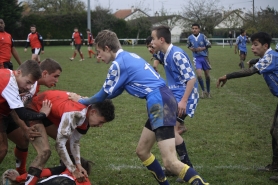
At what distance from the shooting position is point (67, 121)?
4.16 m

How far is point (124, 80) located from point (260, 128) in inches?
193

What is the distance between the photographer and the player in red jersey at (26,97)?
181 inches

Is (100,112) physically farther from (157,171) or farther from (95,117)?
(157,171)

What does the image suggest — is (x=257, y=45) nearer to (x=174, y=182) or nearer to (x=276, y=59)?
(x=276, y=59)

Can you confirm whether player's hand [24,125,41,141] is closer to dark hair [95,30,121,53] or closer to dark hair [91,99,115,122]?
dark hair [91,99,115,122]

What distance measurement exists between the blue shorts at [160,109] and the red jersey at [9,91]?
1.36 meters

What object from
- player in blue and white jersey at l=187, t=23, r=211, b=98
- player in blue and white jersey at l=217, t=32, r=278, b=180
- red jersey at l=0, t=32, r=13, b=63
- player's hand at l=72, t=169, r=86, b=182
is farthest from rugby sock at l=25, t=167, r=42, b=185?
player in blue and white jersey at l=187, t=23, r=211, b=98

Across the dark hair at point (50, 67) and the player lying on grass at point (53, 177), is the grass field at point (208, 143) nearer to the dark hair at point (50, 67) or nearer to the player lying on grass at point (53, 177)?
the player lying on grass at point (53, 177)

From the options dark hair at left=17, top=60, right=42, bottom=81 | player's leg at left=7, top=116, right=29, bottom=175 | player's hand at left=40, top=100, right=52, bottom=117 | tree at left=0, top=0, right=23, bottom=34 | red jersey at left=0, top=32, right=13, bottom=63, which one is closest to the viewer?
dark hair at left=17, top=60, right=42, bottom=81

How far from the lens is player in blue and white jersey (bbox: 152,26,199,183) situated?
16.9ft

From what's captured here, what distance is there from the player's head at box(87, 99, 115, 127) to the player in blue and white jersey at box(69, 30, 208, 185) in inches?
4.1

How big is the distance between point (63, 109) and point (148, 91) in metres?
0.95

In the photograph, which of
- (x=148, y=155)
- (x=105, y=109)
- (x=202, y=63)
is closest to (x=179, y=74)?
(x=148, y=155)

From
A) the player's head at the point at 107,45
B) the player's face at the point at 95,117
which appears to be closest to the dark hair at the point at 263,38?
the player's head at the point at 107,45
